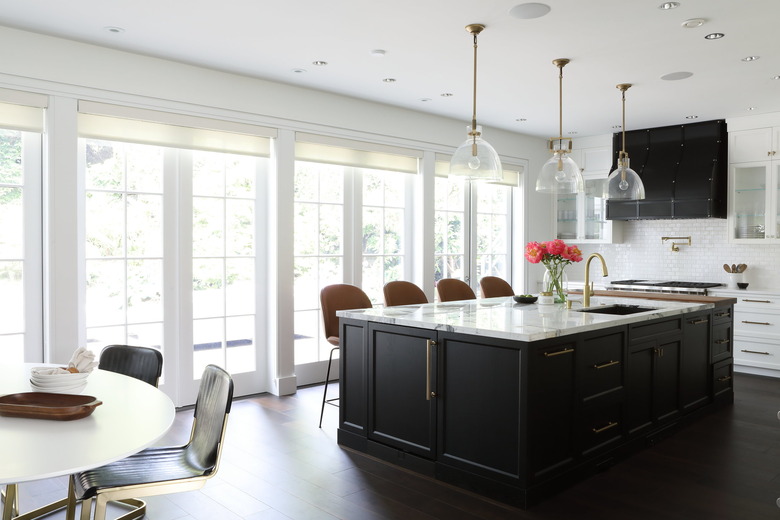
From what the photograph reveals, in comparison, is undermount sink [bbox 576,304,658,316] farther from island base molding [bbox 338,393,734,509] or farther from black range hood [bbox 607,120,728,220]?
black range hood [bbox 607,120,728,220]

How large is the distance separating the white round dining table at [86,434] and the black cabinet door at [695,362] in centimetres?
356

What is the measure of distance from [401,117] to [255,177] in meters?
1.71

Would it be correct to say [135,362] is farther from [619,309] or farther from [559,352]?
[619,309]

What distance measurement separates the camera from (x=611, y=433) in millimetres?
3543

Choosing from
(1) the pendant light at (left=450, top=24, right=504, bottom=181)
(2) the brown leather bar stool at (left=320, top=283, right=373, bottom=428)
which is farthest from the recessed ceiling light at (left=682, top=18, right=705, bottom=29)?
(2) the brown leather bar stool at (left=320, top=283, right=373, bottom=428)

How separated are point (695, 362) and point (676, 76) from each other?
2242 millimetres

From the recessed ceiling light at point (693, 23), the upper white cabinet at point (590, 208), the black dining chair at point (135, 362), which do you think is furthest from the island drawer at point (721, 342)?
the black dining chair at point (135, 362)

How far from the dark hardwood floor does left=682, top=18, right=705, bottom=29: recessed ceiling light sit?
262cm

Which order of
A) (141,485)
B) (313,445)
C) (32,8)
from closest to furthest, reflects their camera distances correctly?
1. (141,485)
2. (32,8)
3. (313,445)

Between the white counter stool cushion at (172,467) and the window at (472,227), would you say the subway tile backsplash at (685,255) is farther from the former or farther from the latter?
the white counter stool cushion at (172,467)

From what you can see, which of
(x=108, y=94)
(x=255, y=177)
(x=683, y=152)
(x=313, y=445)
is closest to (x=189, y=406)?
(x=313, y=445)

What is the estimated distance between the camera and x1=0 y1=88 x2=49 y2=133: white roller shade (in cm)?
381

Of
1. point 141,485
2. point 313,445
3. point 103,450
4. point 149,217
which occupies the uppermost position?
point 149,217

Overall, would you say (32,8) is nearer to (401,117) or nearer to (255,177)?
(255,177)
